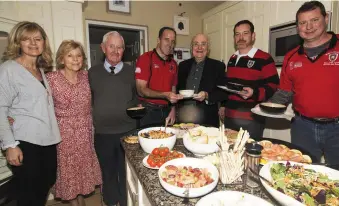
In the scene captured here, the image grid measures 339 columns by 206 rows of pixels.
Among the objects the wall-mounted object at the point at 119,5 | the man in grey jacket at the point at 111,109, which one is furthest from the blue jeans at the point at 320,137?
the wall-mounted object at the point at 119,5

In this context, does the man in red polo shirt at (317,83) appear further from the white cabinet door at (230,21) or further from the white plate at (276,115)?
the white cabinet door at (230,21)

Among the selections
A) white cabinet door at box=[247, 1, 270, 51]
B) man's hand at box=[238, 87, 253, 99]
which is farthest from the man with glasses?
white cabinet door at box=[247, 1, 270, 51]

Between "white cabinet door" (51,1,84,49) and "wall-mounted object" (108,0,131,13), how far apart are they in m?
0.93

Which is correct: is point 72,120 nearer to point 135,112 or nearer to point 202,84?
point 135,112

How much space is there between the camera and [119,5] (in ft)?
11.4

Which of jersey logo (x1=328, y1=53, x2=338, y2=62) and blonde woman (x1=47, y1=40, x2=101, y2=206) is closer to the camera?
jersey logo (x1=328, y1=53, x2=338, y2=62)

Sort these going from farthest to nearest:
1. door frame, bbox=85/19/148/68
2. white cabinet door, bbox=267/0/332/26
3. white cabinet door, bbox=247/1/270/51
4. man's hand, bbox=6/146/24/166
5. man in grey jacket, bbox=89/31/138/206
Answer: door frame, bbox=85/19/148/68, white cabinet door, bbox=247/1/270/51, white cabinet door, bbox=267/0/332/26, man in grey jacket, bbox=89/31/138/206, man's hand, bbox=6/146/24/166

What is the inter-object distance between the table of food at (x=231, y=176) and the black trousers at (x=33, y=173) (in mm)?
848

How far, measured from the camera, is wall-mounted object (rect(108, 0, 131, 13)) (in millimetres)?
3388

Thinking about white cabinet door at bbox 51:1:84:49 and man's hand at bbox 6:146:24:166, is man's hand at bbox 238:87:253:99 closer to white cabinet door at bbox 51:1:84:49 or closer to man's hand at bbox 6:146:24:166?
man's hand at bbox 6:146:24:166

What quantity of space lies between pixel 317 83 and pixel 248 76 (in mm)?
606

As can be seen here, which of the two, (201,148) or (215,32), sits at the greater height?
(215,32)

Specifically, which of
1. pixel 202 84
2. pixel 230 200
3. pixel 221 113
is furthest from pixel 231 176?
pixel 221 113

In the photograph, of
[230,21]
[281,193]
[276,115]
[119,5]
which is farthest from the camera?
[119,5]
